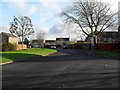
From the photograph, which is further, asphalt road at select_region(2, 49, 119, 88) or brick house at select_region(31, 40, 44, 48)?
brick house at select_region(31, 40, 44, 48)

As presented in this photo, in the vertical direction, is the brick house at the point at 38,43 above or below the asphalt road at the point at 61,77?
above

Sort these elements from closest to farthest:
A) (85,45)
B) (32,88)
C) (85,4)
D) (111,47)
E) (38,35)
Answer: (32,88) → (111,47) → (85,4) → (85,45) → (38,35)

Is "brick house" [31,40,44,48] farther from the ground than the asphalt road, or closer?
farther from the ground

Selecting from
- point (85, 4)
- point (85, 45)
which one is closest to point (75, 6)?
point (85, 4)

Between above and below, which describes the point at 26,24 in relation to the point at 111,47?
above

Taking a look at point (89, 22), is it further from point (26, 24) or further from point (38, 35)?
point (38, 35)

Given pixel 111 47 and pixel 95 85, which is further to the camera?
pixel 111 47

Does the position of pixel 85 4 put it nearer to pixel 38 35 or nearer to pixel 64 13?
pixel 64 13

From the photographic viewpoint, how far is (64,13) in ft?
140

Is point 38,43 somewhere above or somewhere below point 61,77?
above

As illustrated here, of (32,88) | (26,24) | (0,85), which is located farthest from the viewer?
(26,24)

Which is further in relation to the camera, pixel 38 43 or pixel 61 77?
pixel 38 43

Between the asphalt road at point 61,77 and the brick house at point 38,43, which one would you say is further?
the brick house at point 38,43

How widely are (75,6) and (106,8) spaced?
8002 millimetres
